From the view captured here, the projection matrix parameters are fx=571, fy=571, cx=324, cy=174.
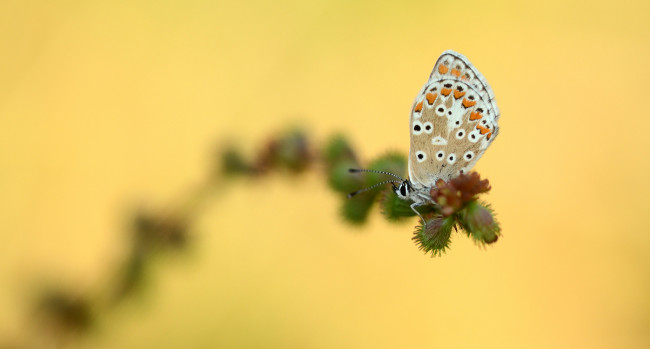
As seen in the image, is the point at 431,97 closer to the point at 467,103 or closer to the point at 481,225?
the point at 467,103

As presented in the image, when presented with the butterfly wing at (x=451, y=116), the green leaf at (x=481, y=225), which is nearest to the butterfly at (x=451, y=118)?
the butterfly wing at (x=451, y=116)

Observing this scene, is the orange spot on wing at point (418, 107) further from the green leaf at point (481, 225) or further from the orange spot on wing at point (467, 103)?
the green leaf at point (481, 225)

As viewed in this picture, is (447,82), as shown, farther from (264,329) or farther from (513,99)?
(513,99)

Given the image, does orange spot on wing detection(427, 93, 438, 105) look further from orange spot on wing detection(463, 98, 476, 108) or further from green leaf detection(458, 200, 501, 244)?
green leaf detection(458, 200, 501, 244)

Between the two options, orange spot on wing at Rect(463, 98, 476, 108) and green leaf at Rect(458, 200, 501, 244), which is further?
orange spot on wing at Rect(463, 98, 476, 108)

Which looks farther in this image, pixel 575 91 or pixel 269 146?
pixel 575 91

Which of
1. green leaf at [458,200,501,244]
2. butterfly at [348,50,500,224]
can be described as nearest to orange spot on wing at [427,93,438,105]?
butterfly at [348,50,500,224]

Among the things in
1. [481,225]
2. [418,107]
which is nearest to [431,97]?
[418,107]

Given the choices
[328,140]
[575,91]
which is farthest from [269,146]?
[575,91]
